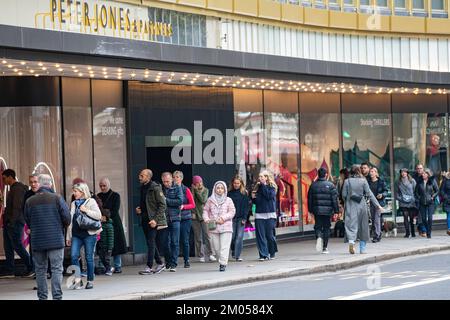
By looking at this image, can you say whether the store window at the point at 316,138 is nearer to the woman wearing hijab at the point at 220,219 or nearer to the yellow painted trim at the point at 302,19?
the yellow painted trim at the point at 302,19

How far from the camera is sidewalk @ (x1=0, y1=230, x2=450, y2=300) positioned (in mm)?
18938

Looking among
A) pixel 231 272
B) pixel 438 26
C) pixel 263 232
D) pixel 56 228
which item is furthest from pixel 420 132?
pixel 56 228

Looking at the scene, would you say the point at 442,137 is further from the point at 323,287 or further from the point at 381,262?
the point at 323,287

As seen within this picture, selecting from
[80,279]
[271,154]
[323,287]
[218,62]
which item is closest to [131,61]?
[218,62]

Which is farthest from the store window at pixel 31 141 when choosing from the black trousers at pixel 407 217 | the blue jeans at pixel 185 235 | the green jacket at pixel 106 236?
the black trousers at pixel 407 217

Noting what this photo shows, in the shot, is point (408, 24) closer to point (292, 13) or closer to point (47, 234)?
point (292, 13)

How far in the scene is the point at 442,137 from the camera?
112 ft

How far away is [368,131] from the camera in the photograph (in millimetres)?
32594

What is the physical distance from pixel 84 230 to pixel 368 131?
563 inches

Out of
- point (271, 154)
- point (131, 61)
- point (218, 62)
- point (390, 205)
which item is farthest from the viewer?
point (390, 205)

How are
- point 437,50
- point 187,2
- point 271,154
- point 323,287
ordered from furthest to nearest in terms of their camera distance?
point 437,50
point 271,154
point 187,2
point 323,287

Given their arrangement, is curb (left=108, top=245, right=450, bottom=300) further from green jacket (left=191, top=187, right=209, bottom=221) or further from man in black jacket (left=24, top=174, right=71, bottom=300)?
green jacket (left=191, top=187, right=209, bottom=221)

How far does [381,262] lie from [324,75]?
16.1ft

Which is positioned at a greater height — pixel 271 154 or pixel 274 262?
pixel 271 154
